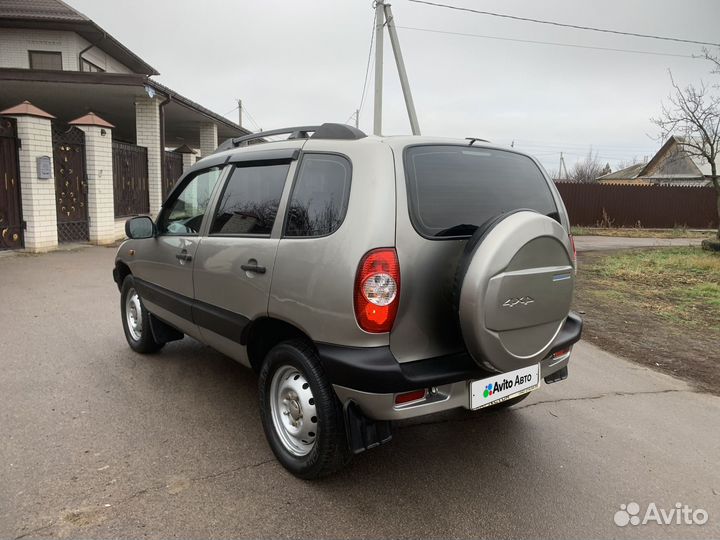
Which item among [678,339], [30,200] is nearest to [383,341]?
[678,339]

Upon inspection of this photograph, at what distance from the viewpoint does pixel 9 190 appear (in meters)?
9.80

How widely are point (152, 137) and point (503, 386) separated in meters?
13.7

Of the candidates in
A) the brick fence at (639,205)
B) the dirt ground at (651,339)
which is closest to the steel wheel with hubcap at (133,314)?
the dirt ground at (651,339)

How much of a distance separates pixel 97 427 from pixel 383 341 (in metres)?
2.05

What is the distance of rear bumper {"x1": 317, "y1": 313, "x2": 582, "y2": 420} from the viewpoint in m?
2.35

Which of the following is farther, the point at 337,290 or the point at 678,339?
the point at 678,339

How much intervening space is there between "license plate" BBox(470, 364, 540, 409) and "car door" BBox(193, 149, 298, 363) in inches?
46.7

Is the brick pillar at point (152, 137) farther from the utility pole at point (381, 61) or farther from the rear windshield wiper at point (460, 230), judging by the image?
the rear windshield wiper at point (460, 230)

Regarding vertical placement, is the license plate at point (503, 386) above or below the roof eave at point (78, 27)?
below

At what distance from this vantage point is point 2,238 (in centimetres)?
979

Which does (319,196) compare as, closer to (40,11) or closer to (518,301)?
(518,301)

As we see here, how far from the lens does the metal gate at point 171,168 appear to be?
1556 cm

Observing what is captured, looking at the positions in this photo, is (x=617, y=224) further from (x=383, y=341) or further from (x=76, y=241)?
(x=383, y=341)

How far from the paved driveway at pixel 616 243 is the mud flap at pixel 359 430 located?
13.7 metres
